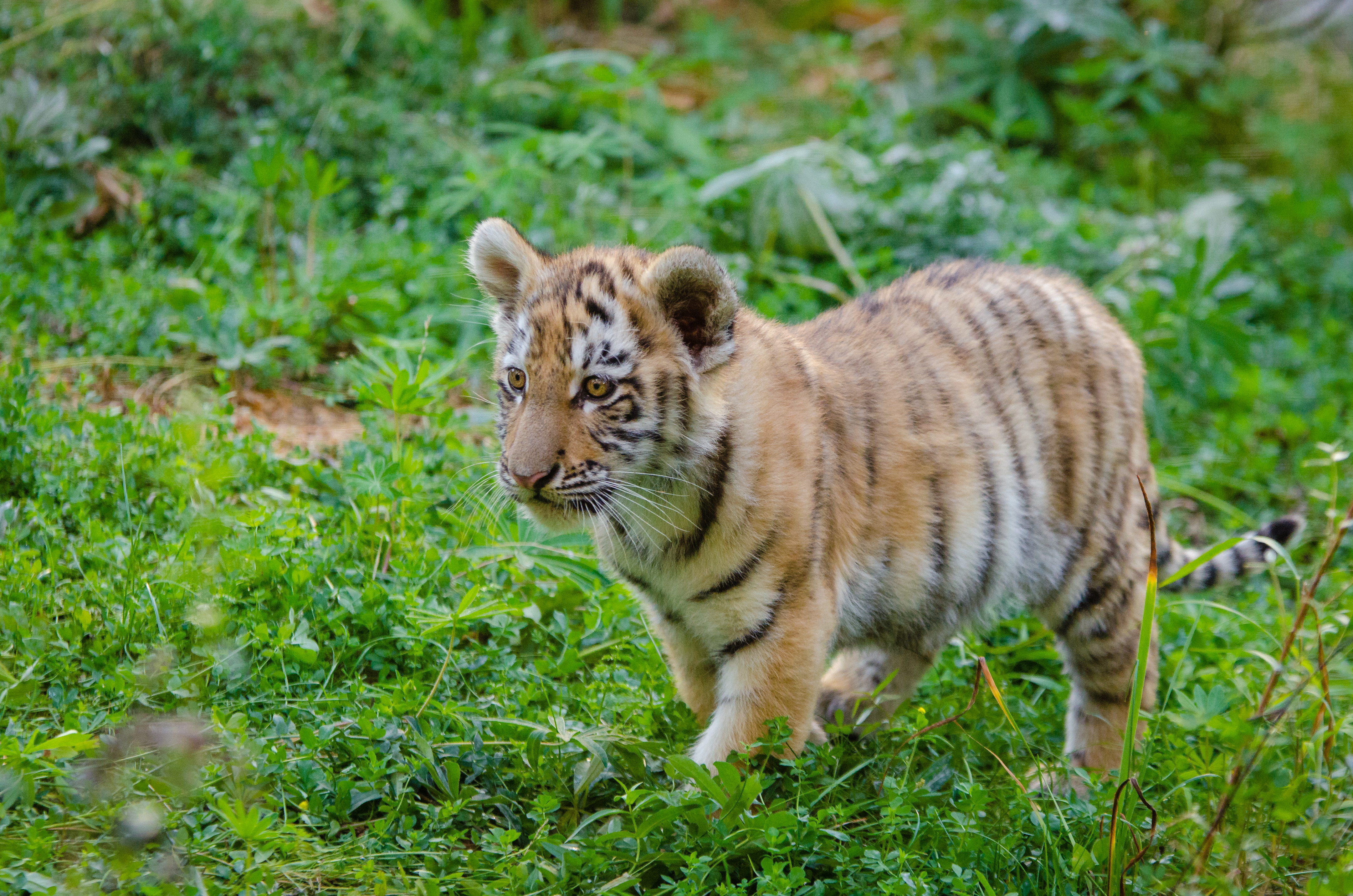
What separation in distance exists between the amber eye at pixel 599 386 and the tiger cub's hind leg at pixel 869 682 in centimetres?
120

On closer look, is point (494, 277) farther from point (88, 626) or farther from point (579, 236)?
point (579, 236)

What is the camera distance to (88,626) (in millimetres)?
3000

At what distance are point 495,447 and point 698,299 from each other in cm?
125

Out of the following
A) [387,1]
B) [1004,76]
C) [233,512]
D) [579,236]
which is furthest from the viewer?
[1004,76]

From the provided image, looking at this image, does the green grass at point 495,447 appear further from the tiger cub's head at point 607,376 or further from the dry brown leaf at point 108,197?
the tiger cub's head at point 607,376

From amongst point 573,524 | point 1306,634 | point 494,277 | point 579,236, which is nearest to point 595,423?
point 573,524

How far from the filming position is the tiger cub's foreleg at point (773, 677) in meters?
2.95

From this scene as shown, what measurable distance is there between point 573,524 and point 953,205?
12.3 ft

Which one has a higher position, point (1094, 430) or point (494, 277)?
point (494, 277)

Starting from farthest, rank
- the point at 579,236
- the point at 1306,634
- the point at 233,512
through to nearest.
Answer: the point at 579,236, the point at 233,512, the point at 1306,634

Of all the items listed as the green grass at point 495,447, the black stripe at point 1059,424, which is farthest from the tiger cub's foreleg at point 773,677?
the black stripe at point 1059,424

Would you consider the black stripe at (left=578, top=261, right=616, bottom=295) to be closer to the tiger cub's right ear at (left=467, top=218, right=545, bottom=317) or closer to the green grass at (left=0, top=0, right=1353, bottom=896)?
the tiger cub's right ear at (left=467, top=218, right=545, bottom=317)

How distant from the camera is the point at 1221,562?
3.95 meters

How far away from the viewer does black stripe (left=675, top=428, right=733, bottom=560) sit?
9.85ft
